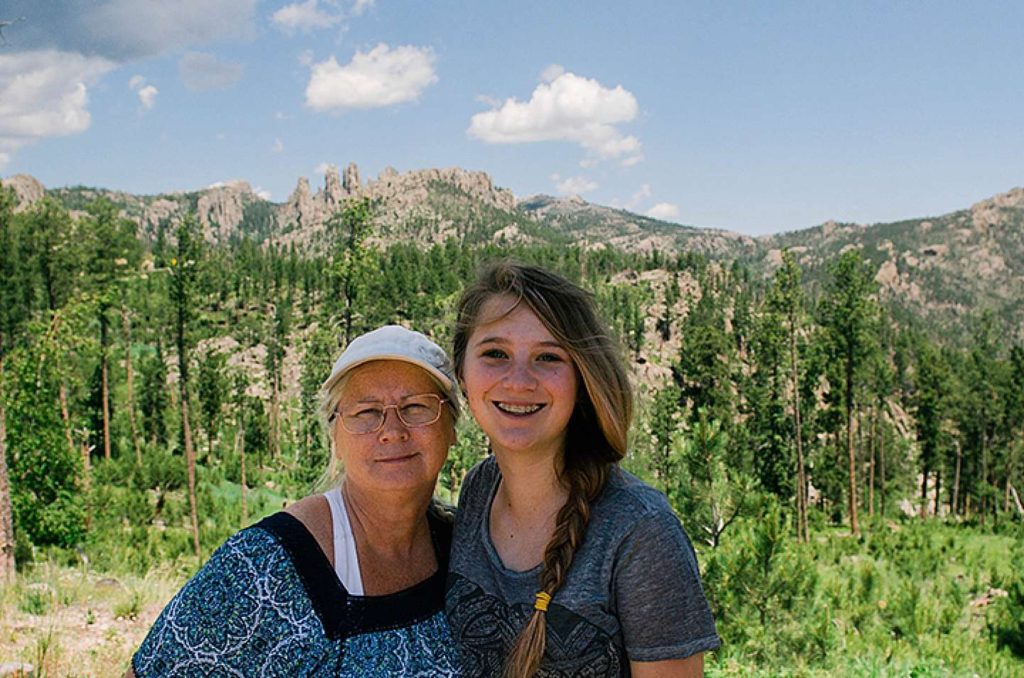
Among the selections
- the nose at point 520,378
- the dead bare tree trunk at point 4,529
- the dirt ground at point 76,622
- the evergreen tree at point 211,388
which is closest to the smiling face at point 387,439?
the nose at point 520,378

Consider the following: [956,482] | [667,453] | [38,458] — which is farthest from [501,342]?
[956,482]

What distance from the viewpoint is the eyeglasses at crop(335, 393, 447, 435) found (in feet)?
7.47

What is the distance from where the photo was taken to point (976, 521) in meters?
29.4

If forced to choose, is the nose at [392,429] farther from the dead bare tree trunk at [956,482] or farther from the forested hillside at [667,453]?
the dead bare tree trunk at [956,482]

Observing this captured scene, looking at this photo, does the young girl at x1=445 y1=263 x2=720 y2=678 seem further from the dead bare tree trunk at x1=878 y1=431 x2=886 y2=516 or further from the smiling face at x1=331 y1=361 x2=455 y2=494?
the dead bare tree trunk at x1=878 y1=431 x2=886 y2=516

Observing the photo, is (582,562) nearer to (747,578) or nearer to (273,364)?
(747,578)

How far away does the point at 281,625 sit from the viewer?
1950 mm

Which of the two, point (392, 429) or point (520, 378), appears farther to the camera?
point (392, 429)

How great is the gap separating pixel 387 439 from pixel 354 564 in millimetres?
384

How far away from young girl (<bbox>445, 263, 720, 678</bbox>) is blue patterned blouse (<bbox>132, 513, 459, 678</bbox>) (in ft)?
0.55

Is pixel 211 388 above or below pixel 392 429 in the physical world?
below

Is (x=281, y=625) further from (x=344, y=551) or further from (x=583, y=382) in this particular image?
(x=583, y=382)

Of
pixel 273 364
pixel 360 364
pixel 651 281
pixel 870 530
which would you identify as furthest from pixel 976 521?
pixel 651 281

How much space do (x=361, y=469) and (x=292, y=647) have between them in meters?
0.54
